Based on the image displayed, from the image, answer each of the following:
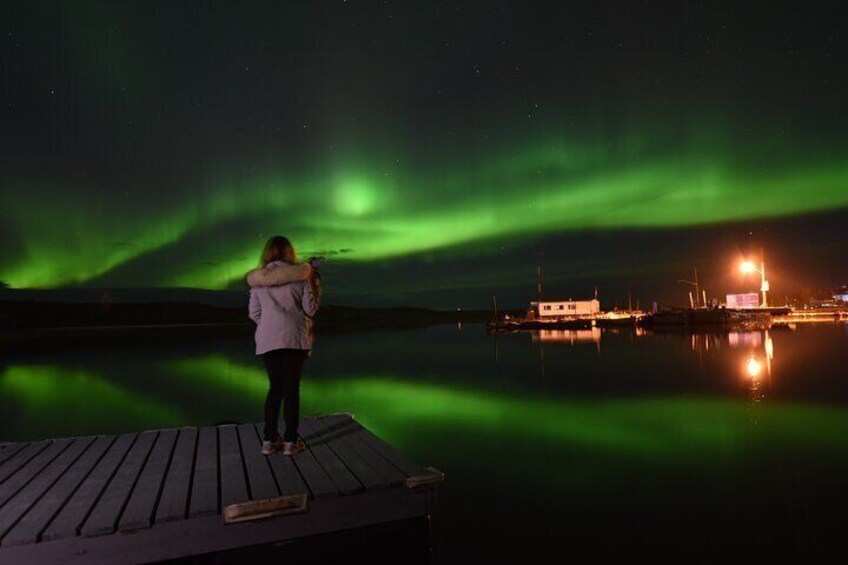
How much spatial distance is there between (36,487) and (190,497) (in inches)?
73.6

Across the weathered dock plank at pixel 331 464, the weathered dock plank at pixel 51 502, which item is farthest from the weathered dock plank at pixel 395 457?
the weathered dock plank at pixel 51 502

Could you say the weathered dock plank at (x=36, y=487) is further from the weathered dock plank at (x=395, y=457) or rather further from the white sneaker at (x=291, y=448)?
the weathered dock plank at (x=395, y=457)

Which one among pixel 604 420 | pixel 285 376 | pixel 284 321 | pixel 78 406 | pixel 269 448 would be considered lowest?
pixel 604 420

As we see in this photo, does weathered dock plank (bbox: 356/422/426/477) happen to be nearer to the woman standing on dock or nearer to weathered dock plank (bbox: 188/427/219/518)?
the woman standing on dock

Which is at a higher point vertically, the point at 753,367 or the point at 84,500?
the point at 84,500

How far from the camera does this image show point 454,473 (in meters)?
9.99

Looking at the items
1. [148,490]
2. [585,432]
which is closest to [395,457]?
[148,490]

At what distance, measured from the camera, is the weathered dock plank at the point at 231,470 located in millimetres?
5078

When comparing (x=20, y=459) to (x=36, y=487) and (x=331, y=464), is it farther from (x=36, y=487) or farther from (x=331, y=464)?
(x=331, y=464)

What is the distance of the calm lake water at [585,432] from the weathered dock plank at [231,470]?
2.62 m

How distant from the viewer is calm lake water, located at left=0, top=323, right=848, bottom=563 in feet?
23.2

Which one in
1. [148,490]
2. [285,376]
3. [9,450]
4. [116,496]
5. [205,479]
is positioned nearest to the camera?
[116,496]

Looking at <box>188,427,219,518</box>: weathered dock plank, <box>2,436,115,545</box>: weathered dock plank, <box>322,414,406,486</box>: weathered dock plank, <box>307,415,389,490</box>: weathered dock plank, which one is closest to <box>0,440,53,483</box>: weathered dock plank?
<box>2,436,115,545</box>: weathered dock plank

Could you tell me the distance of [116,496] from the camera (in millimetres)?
5191
